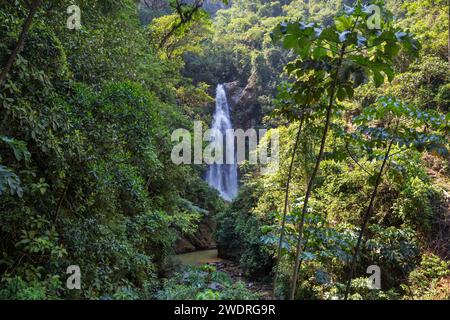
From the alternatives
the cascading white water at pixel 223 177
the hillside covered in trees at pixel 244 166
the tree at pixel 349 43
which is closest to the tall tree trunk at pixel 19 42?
the hillside covered in trees at pixel 244 166

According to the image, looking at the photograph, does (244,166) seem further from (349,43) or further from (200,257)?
(349,43)

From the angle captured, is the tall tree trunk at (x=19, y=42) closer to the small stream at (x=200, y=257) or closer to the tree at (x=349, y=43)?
the tree at (x=349, y=43)

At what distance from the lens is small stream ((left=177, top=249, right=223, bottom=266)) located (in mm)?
12492

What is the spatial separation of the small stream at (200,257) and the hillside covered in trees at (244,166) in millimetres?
1735

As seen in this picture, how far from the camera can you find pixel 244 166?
11203 mm

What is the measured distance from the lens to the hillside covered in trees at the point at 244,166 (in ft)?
7.28

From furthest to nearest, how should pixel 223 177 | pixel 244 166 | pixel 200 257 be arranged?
pixel 223 177
pixel 200 257
pixel 244 166

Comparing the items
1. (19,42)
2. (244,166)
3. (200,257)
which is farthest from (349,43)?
(200,257)

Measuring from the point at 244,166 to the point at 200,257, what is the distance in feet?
15.2

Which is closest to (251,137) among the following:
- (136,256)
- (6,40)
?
(136,256)

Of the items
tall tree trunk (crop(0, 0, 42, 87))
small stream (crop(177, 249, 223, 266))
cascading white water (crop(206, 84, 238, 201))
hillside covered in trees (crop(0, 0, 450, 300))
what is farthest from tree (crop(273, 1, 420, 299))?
cascading white water (crop(206, 84, 238, 201))

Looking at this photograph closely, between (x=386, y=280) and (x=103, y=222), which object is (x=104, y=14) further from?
(x=386, y=280)

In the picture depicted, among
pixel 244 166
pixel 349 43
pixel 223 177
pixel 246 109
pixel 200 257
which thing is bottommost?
pixel 200 257

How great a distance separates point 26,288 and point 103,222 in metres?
1.61
